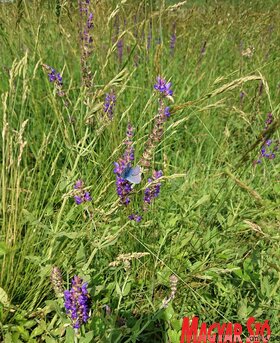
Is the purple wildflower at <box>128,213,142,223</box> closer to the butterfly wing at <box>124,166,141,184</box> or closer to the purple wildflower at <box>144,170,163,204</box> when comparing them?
the purple wildflower at <box>144,170,163,204</box>

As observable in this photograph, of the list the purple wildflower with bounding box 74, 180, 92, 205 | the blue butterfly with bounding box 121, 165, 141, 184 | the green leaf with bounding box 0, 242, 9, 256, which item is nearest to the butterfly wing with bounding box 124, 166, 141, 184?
the blue butterfly with bounding box 121, 165, 141, 184

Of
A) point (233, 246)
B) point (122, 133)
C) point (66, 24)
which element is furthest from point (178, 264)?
point (66, 24)

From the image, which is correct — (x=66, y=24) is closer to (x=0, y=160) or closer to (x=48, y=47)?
(x=48, y=47)

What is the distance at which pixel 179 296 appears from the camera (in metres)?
1.18

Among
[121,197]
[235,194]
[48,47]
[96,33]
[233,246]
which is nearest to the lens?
[121,197]

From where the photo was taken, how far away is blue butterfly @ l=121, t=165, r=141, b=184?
2.69 feet

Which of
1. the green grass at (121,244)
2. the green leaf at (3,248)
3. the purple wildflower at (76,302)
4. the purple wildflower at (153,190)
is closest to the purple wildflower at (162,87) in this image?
the green grass at (121,244)

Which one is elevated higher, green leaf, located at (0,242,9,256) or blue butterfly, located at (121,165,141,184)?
blue butterfly, located at (121,165,141,184)

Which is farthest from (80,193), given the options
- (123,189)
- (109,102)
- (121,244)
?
(109,102)

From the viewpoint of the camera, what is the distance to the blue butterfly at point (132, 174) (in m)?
0.82

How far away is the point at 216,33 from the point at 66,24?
1.17 meters

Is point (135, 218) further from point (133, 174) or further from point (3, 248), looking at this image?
point (3, 248)

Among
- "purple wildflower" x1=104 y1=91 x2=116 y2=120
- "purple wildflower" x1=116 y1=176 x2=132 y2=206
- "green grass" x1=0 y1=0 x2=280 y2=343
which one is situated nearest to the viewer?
"purple wildflower" x1=116 y1=176 x2=132 y2=206

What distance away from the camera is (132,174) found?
2.80 feet
